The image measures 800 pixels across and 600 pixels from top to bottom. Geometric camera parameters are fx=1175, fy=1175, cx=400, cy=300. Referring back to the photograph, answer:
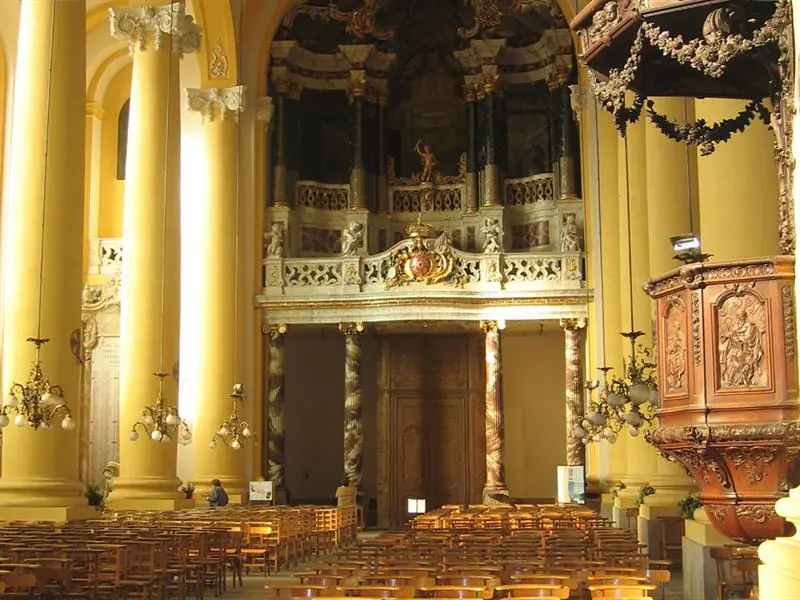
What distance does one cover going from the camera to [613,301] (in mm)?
24016

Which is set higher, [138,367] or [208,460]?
[138,367]

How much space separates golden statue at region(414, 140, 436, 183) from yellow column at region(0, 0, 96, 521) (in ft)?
43.0

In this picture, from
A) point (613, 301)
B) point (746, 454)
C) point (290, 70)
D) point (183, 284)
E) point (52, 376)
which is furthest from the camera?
point (290, 70)

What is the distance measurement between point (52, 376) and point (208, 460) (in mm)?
9910

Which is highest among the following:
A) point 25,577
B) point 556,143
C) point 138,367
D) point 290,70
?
point 290,70

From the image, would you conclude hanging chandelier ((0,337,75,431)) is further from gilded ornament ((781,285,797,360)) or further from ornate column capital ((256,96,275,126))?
ornate column capital ((256,96,275,126))

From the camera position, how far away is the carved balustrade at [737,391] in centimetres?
630

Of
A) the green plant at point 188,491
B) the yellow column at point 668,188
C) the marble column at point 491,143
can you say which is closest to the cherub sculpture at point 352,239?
the marble column at point 491,143

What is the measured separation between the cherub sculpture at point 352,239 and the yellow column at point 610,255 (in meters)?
5.39

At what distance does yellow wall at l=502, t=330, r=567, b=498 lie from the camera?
98.6 ft

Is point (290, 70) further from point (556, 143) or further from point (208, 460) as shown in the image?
point (208, 460)

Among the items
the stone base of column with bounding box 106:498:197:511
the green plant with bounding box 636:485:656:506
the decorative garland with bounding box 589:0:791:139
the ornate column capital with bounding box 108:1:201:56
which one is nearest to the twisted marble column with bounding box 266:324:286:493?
the stone base of column with bounding box 106:498:197:511

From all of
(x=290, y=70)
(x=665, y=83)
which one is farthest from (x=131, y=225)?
(x=665, y=83)

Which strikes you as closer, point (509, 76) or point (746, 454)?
point (746, 454)
